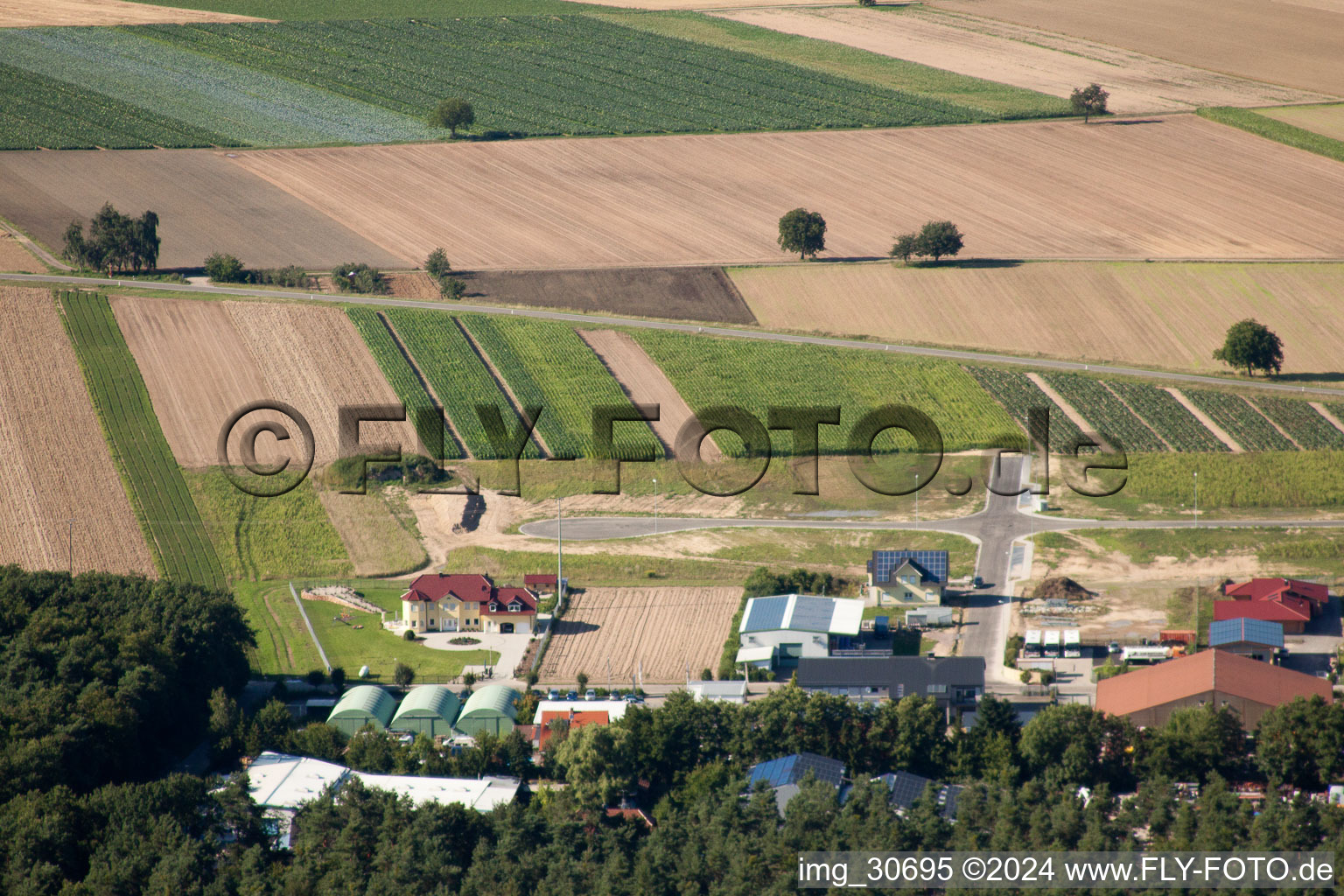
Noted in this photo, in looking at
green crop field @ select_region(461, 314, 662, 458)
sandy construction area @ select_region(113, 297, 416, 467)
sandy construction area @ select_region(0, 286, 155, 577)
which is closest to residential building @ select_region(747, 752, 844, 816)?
green crop field @ select_region(461, 314, 662, 458)

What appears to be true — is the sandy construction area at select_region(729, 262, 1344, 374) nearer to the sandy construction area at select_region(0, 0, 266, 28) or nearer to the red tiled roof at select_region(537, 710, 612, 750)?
the red tiled roof at select_region(537, 710, 612, 750)

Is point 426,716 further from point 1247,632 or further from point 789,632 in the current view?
point 1247,632

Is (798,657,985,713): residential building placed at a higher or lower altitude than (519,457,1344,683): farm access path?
lower

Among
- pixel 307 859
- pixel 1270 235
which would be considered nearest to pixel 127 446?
pixel 307 859

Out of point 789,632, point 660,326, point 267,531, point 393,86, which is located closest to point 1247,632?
point 789,632

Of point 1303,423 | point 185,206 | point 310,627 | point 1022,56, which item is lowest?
point 310,627

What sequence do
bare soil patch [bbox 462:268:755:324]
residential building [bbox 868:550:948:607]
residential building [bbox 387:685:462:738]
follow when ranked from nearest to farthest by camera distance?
residential building [bbox 387:685:462:738], residential building [bbox 868:550:948:607], bare soil patch [bbox 462:268:755:324]

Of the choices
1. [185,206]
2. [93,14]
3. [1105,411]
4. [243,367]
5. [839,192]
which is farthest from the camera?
[93,14]
